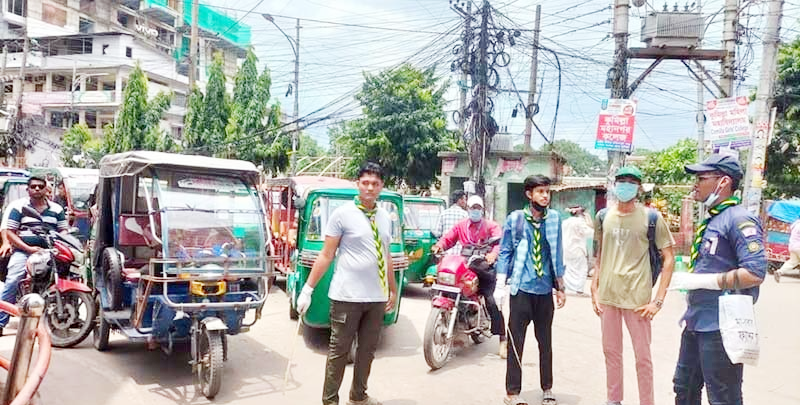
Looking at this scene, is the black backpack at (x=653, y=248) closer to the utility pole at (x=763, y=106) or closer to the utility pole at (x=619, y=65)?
the utility pole at (x=619, y=65)

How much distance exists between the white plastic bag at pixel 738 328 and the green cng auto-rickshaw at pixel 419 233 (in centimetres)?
660

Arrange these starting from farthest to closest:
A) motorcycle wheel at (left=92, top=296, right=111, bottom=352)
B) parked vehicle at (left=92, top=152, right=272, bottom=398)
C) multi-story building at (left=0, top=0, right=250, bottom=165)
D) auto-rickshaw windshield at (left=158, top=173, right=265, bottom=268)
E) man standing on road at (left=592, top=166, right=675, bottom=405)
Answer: multi-story building at (left=0, top=0, right=250, bottom=165) < motorcycle wheel at (left=92, top=296, right=111, bottom=352) < auto-rickshaw windshield at (left=158, top=173, right=265, bottom=268) < parked vehicle at (left=92, top=152, right=272, bottom=398) < man standing on road at (left=592, top=166, right=675, bottom=405)

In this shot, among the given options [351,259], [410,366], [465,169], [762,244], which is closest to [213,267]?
[351,259]

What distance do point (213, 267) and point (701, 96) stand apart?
23590 millimetres

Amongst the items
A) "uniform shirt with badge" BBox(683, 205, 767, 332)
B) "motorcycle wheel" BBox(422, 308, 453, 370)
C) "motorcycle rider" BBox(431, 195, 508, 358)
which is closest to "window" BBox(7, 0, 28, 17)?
"motorcycle rider" BBox(431, 195, 508, 358)

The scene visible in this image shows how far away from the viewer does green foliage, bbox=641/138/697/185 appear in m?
26.7

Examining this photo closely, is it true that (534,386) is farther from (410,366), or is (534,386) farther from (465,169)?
(465,169)

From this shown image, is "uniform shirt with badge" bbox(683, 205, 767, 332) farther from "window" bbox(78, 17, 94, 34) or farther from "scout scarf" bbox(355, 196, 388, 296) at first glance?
"window" bbox(78, 17, 94, 34)

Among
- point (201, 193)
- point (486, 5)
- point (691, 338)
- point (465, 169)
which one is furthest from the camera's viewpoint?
point (465, 169)

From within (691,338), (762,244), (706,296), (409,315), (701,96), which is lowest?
(409,315)

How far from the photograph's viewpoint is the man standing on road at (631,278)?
169 inches

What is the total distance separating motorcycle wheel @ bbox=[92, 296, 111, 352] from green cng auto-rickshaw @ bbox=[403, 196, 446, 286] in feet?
15.6

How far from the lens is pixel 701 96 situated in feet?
78.9

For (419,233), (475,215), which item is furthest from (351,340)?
(419,233)
